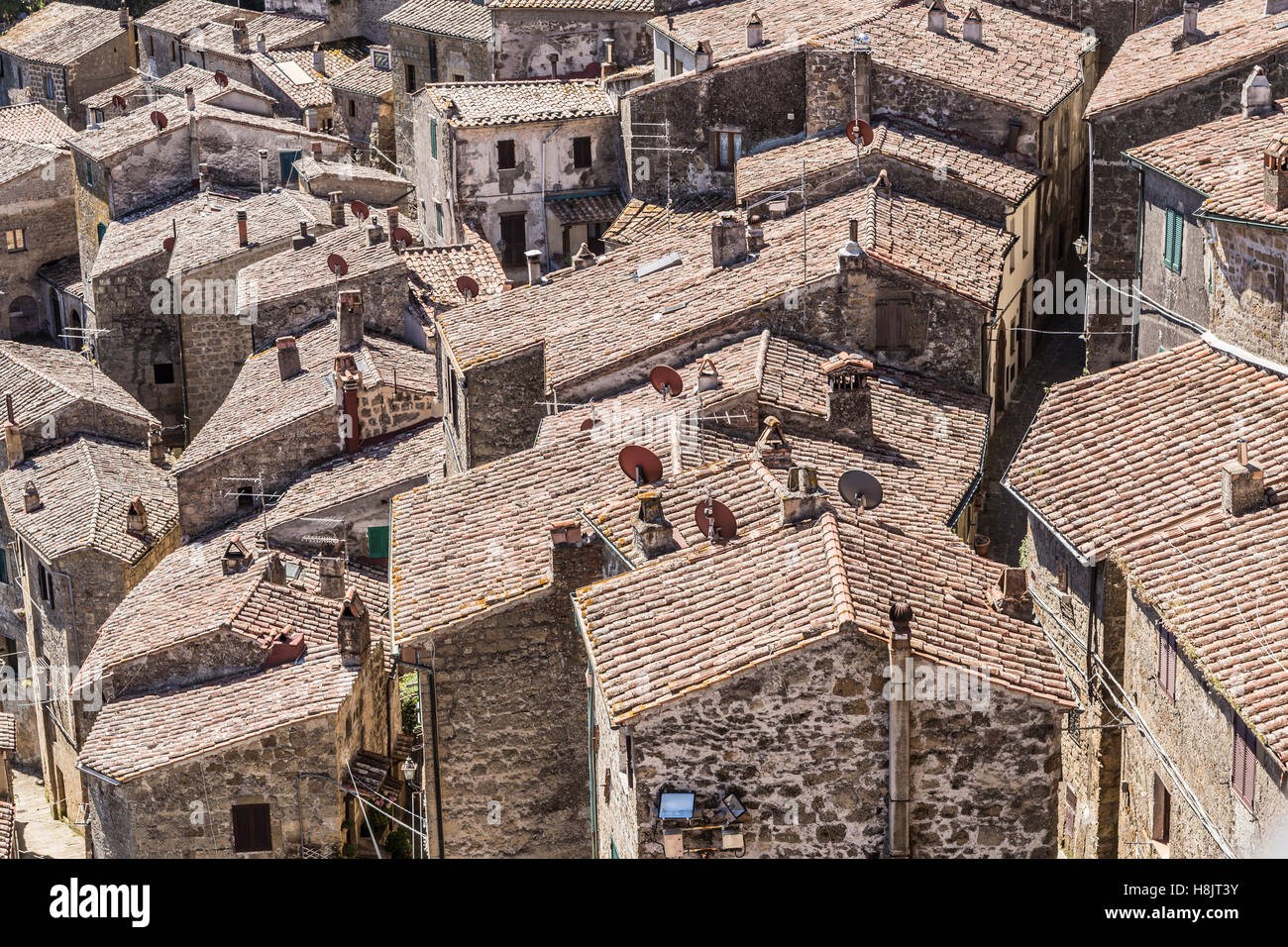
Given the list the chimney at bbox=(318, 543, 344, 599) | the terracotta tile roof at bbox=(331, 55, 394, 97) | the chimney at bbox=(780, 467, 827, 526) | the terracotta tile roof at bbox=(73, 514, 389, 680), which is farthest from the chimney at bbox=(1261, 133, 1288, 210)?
the terracotta tile roof at bbox=(331, 55, 394, 97)

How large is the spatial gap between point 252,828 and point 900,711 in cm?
1378

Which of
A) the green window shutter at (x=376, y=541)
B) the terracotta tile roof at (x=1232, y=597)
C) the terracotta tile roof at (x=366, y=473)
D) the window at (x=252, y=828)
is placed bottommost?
the window at (x=252, y=828)

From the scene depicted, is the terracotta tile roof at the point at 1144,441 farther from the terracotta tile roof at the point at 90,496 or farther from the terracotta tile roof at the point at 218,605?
the terracotta tile roof at the point at 90,496

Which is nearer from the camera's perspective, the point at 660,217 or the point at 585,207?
the point at 660,217

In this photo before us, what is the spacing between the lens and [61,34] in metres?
84.8

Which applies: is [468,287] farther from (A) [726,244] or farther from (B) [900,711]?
(B) [900,711]

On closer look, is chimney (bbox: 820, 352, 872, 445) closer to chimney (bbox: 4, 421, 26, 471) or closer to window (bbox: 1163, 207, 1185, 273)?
window (bbox: 1163, 207, 1185, 273)

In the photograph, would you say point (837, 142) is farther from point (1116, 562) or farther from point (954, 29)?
point (1116, 562)

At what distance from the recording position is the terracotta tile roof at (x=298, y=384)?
1542 inches

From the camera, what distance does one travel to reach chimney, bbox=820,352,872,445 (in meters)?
27.5

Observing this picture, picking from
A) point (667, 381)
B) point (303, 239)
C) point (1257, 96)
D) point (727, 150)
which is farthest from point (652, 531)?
point (303, 239)

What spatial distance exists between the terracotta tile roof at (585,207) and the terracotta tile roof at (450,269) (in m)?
2.53

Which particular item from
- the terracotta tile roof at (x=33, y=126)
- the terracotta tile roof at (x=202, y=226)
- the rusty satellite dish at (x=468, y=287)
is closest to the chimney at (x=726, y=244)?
the rusty satellite dish at (x=468, y=287)
